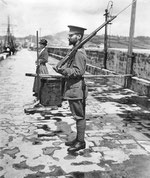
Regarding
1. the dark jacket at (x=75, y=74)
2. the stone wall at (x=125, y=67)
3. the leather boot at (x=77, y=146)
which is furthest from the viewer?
the stone wall at (x=125, y=67)

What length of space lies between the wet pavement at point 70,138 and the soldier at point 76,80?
373 mm

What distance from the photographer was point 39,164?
3.61m

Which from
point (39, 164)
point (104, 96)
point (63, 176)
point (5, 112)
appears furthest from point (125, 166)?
point (104, 96)

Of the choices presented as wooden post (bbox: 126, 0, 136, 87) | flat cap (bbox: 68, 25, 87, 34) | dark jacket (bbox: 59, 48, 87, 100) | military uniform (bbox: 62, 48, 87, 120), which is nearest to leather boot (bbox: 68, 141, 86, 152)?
military uniform (bbox: 62, 48, 87, 120)

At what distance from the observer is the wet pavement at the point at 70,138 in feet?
11.3

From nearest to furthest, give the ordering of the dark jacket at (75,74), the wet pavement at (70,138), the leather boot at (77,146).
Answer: the wet pavement at (70,138), the dark jacket at (75,74), the leather boot at (77,146)

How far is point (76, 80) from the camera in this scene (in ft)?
13.1

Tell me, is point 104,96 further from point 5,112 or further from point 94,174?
point 94,174

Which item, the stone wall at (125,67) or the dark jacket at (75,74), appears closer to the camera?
the dark jacket at (75,74)

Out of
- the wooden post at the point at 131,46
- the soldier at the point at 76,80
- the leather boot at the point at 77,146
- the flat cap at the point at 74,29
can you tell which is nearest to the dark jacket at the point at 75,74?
the soldier at the point at 76,80

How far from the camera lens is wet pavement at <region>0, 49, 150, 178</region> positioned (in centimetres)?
345

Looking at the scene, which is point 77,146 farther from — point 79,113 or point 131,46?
point 131,46

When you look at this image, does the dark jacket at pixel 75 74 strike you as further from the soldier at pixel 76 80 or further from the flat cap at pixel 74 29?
the flat cap at pixel 74 29

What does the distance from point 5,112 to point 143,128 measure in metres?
3.40
